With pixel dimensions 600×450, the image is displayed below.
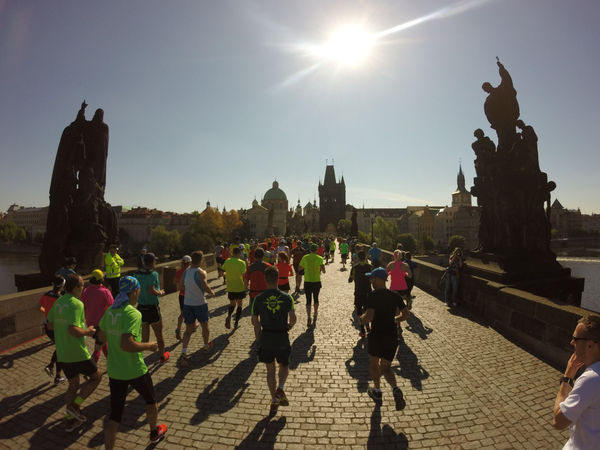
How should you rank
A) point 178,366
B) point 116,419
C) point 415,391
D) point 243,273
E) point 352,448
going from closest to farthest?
point 116,419 → point 352,448 → point 415,391 → point 178,366 → point 243,273

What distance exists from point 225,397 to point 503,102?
38.7 feet

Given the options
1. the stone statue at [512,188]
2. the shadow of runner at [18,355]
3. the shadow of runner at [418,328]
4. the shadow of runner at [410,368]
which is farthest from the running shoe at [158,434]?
the stone statue at [512,188]

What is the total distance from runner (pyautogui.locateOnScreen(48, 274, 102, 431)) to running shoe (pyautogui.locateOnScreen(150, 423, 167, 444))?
3.47 ft

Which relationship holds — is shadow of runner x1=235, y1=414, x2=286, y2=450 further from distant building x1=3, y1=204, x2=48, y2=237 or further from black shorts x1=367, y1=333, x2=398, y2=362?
distant building x1=3, y1=204, x2=48, y2=237

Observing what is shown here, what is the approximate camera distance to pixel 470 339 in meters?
6.74

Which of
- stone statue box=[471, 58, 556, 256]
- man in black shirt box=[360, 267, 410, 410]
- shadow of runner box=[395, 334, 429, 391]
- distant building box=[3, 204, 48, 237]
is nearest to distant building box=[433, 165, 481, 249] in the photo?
stone statue box=[471, 58, 556, 256]

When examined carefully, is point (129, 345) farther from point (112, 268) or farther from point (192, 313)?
point (112, 268)

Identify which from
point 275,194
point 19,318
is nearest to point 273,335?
point 19,318

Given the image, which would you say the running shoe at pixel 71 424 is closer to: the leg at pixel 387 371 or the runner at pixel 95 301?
the runner at pixel 95 301

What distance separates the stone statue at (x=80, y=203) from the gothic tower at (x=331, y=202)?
354 feet

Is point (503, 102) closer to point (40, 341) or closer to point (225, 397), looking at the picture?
point (225, 397)

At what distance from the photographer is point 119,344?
3.23 metres

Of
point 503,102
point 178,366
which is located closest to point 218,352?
point 178,366

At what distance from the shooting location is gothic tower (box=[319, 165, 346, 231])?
119562mm
